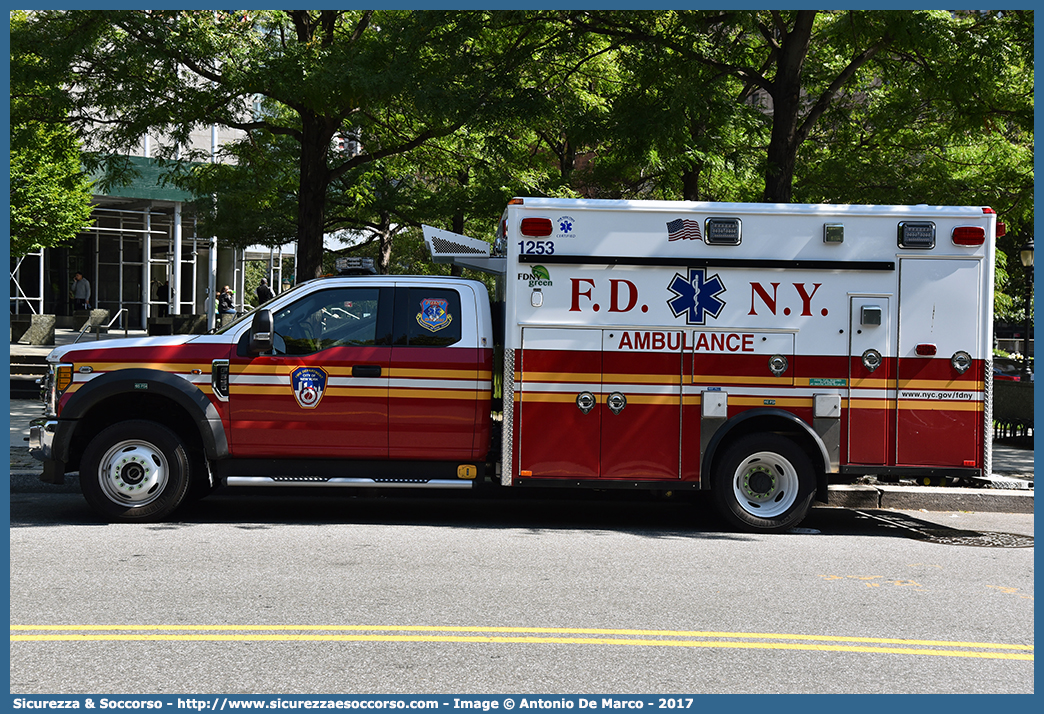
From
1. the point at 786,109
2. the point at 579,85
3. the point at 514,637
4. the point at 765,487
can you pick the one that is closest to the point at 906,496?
the point at 765,487

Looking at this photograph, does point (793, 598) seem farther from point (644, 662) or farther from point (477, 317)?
point (477, 317)

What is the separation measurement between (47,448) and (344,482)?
252 centimetres

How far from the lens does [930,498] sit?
9.78m

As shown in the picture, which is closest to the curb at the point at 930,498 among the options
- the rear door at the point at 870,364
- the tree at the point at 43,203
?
the rear door at the point at 870,364

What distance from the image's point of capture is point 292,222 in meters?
23.0

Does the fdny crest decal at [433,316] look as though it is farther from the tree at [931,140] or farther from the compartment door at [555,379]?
the tree at [931,140]

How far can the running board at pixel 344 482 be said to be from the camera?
26.9 ft

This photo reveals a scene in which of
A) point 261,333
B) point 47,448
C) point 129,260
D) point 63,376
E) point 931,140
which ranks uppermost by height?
point 931,140

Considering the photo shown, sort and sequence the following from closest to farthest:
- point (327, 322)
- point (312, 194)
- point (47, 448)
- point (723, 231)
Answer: point (47, 448)
point (723, 231)
point (327, 322)
point (312, 194)

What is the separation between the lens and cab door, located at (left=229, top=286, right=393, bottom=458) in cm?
822

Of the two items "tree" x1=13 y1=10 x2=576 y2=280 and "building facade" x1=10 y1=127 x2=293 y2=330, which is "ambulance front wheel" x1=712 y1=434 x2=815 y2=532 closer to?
"tree" x1=13 y1=10 x2=576 y2=280

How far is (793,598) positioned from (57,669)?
14.0 ft

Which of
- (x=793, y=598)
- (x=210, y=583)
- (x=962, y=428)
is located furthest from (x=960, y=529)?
(x=210, y=583)

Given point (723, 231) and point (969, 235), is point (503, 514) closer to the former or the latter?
point (723, 231)
